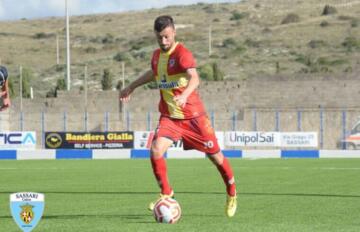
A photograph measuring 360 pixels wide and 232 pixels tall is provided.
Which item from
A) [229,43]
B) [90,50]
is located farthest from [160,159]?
[90,50]

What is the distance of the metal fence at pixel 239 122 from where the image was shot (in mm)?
46938

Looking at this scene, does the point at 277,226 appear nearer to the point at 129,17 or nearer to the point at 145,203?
the point at 145,203

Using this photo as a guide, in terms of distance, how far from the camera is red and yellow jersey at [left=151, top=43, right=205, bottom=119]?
10953 mm

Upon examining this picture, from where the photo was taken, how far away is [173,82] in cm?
1103

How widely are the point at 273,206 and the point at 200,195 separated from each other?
2642 millimetres

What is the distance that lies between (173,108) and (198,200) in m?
3.55

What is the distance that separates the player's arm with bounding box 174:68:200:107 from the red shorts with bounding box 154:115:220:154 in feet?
1.87

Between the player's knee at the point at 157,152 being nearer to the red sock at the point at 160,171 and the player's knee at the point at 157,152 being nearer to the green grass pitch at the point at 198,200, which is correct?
the red sock at the point at 160,171

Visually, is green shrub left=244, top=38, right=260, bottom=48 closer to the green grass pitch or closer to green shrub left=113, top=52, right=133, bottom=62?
green shrub left=113, top=52, right=133, bottom=62

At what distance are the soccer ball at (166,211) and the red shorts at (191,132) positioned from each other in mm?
844

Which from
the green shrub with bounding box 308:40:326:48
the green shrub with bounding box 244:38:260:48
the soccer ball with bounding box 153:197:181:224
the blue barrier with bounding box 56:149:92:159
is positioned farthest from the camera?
the green shrub with bounding box 244:38:260:48

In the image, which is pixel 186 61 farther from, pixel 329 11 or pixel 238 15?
pixel 238 15

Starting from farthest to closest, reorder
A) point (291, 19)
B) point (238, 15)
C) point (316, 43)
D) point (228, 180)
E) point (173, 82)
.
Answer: point (238, 15), point (291, 19), point (316, 43), point (228, 180), point (173, 82)

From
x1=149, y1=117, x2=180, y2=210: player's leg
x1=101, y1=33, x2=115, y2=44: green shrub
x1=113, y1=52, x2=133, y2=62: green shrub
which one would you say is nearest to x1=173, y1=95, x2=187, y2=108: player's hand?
x1=149, y1=117, x2=180, y2=210: player's leg
